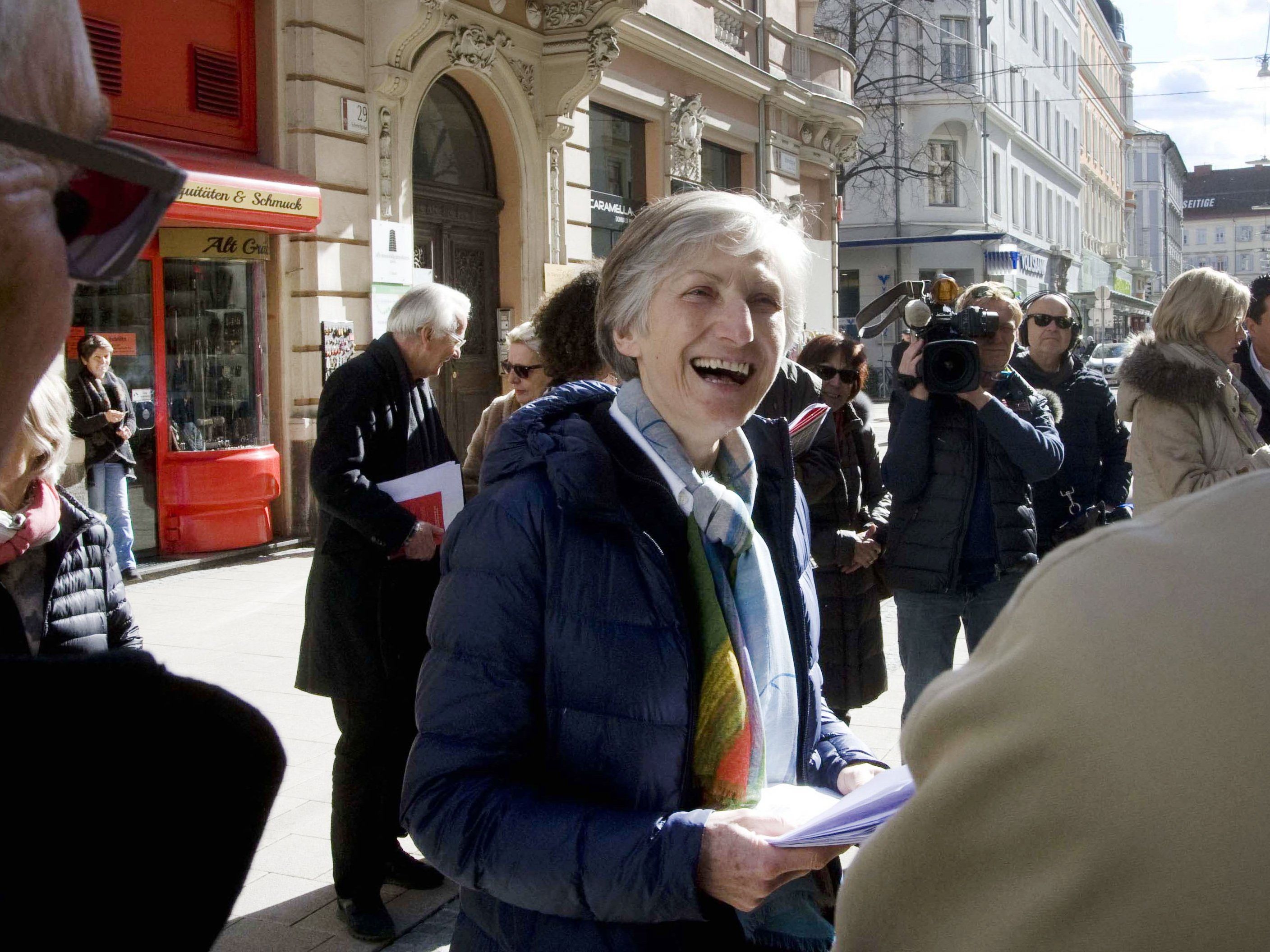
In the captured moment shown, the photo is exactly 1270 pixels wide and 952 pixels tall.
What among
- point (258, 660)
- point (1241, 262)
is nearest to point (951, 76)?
point (258, 660)

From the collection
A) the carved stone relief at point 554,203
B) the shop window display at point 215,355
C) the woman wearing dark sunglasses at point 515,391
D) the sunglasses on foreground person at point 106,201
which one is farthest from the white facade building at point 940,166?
the sunglasses on foreground person at point 106,201

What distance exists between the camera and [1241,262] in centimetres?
10950

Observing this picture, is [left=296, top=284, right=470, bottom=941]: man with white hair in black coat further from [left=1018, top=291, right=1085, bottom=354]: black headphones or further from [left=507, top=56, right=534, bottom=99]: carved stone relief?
[left=507, top=56, right=534, bottom=99]: carved stone relief

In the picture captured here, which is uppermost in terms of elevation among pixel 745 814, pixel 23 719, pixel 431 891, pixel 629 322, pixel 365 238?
pixel 365 238

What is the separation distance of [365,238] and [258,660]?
498 centimetres

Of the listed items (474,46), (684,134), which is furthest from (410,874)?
(684,134)

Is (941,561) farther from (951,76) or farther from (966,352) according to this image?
(951,76)

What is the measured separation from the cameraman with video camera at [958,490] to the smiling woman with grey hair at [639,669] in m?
2.12

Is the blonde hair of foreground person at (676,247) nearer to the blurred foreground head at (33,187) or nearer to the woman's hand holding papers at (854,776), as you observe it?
the woman's hand holding papers at (854,776)

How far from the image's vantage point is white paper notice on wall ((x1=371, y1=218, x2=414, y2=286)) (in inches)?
422

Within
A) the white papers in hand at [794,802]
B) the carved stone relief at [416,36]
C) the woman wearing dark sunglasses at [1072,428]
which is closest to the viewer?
the white papers in hand at [794,802]

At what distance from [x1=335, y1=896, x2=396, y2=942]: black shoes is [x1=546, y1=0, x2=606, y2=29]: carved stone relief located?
1050 centimetres

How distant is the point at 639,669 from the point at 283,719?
14.2ft

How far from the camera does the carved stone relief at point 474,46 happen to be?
11477 mm
